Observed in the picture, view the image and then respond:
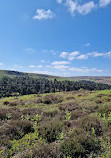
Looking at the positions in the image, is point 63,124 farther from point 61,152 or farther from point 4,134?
point 4,134

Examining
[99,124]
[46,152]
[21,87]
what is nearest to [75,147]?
[46,152]

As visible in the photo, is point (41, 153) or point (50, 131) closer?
point (41, 153)

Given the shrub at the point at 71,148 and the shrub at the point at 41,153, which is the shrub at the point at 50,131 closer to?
the shrub at the point at 71,148

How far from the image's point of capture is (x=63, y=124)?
4844 millimetres

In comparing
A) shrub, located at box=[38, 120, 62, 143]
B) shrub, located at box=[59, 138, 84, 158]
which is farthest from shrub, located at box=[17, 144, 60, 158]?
shrub, located at box=[38, 120, 62, 143]

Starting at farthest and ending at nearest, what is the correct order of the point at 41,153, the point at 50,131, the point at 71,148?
the point at 50,131
the point at 71,148
the point at 41,153

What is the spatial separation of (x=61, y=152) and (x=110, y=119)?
9.97 feet

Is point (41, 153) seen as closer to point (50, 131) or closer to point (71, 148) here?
point (71, 148)

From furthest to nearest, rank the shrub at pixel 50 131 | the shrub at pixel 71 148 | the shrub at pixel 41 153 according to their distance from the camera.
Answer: the shrub at pixel 50 131
the shrub at pixel 71 148
the shrub at pixel 41 153

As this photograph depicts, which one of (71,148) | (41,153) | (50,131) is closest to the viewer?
(41,153)

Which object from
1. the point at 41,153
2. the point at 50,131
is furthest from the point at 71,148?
the point at 50,131

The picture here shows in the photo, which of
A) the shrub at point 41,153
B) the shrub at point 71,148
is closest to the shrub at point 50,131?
the shrub at point 71,148

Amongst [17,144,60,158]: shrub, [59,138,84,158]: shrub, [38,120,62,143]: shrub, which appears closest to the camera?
[17,144,60,158]: shrub

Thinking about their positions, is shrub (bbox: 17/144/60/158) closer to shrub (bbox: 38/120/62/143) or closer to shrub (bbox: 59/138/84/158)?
shrub (bbox: 59/138/84/158)
